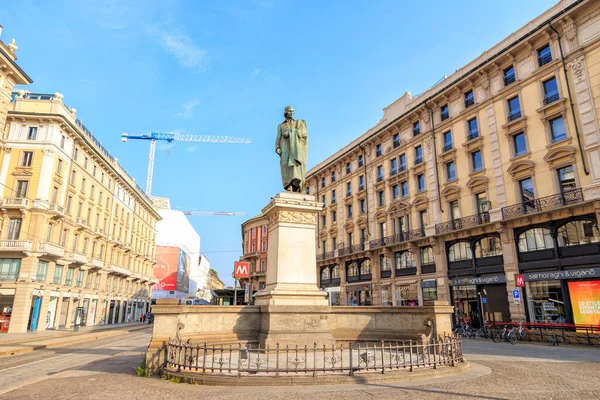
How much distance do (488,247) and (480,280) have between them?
2.56 m

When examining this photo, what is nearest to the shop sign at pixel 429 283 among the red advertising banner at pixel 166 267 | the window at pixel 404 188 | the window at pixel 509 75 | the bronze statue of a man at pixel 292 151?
the window at pixel 404 188

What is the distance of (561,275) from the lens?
22.9 metres

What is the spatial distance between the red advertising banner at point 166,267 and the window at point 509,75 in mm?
69637

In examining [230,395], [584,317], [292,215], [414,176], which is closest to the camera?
[230,395]

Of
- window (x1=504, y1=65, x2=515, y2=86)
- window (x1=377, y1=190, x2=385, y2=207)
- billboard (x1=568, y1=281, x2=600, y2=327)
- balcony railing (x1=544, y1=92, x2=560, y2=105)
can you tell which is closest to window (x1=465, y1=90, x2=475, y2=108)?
window (x1=504, y1=65, x2=515, y2=86)

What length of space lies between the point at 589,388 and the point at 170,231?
90.5m

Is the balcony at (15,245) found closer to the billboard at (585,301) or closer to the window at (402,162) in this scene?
the window at (402,162)

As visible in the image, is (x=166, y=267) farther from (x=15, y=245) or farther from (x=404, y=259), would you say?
(x=404, y=259)

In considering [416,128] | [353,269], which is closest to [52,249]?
[353,269]

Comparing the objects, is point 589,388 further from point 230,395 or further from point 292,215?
point 292,215

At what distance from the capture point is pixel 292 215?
11523 millimetres

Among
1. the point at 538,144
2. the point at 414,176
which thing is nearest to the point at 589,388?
the point at 538,144

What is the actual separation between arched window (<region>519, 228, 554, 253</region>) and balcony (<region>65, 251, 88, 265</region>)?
131 feet

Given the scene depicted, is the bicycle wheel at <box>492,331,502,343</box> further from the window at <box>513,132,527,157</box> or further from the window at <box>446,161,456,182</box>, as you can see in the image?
the window at <box>446,161,456,182</box>
